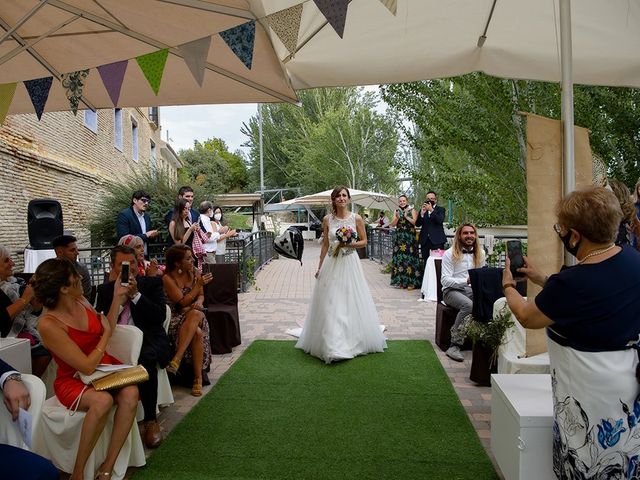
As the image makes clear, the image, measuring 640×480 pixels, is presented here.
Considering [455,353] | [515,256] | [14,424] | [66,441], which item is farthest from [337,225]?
[14,424]

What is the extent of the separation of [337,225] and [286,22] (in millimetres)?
2892

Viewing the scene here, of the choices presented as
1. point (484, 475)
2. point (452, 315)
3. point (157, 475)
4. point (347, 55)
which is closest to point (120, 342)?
point (157, 475)

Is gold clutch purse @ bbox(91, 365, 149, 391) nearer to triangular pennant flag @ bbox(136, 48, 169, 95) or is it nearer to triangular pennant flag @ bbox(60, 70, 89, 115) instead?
triangular pennant flag @ bbox(136, 48, 169, 95)

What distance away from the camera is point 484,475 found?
304 centimetres

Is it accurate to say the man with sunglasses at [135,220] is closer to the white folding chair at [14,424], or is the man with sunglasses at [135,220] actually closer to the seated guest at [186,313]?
the seated guest at [186,313]

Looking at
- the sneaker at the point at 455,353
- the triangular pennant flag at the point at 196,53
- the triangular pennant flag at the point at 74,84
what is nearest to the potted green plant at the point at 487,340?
the sneaker at the point at 455,353

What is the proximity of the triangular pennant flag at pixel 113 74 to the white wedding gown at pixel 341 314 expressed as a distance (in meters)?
2.73

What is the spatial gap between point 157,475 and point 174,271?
2.05 m

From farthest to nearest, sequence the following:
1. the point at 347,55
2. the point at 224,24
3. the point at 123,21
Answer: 1. the point at 347,55
2. the point at 123,21
3. the point at 224,24

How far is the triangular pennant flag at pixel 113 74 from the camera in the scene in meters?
4.40

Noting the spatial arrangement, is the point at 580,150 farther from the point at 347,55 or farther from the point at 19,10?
the point at 19,10

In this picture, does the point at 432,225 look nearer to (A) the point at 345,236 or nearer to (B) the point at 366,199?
(A) the point at 345,236

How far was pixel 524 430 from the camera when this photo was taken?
2359mm

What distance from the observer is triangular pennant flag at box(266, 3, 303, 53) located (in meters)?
3.32
